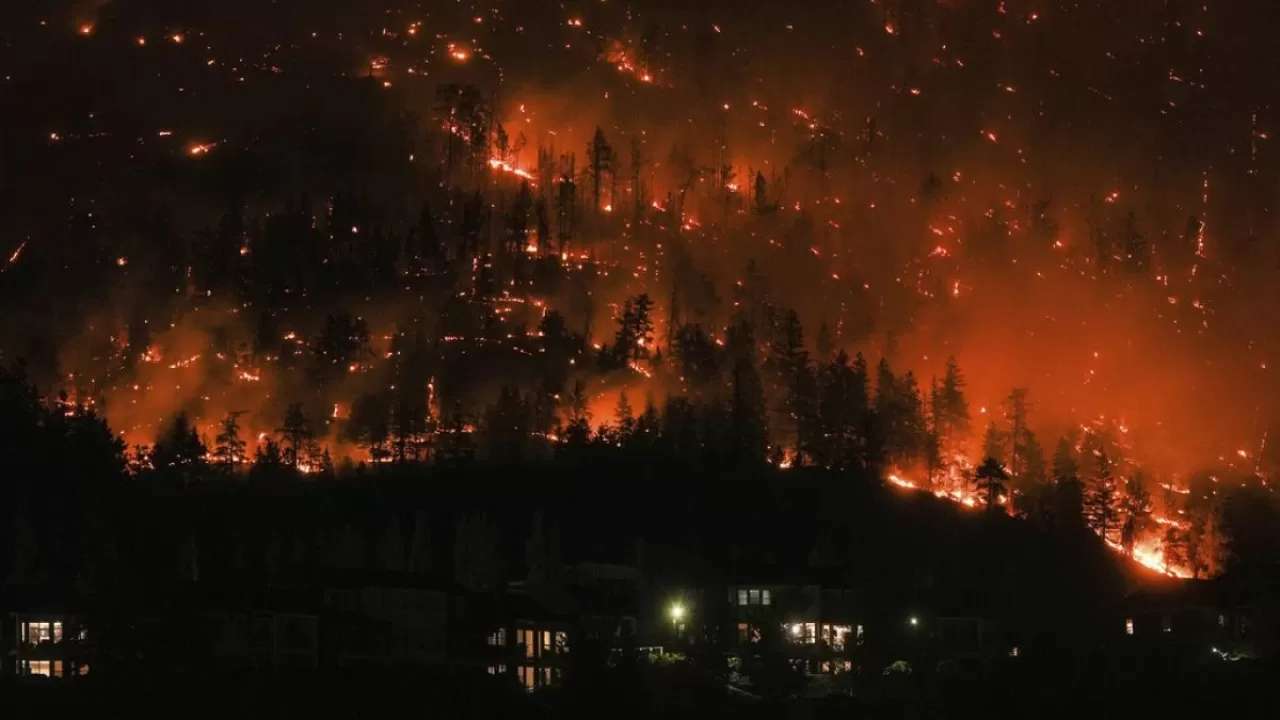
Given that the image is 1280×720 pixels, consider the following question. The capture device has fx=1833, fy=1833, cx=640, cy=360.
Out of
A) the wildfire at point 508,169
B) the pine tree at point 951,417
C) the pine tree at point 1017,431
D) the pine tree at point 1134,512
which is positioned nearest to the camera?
the pine tree at point 1134,512

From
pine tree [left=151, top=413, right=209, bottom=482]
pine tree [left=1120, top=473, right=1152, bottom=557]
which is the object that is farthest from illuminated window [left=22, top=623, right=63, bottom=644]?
pine tree [left=1120, top=473, right=1152, bottom=557]

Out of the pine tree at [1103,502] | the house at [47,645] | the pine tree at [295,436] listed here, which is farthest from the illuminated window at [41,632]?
the pine tree at [1103,502]

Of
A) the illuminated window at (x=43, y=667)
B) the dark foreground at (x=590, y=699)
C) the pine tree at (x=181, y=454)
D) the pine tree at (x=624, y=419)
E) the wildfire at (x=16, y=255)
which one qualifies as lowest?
the dark foreground at (x=590, y=699)

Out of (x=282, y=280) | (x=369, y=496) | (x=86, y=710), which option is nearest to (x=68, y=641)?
(x=86, y=710)

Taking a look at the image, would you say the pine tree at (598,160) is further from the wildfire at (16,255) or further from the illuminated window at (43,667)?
the illuminated window at (43,667)

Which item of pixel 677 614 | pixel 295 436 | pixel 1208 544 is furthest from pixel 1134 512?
pixel 295 436

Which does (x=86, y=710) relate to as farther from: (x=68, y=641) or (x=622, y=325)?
(x=622, y=325)

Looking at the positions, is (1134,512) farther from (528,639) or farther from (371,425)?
(528,639)

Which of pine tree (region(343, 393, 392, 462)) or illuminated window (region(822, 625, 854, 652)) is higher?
pine tree (region(343, 393, 392, 462))

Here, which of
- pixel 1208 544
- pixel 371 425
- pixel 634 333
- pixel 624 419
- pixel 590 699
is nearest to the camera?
pixel 590 699

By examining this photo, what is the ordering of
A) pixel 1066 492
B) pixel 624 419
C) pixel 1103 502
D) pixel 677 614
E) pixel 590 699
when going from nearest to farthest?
pixel 590 699, pixel 677 614, pixel 1066 492, pixel 1103 502, pixel 624 419

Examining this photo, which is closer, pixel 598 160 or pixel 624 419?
pixel 624 419

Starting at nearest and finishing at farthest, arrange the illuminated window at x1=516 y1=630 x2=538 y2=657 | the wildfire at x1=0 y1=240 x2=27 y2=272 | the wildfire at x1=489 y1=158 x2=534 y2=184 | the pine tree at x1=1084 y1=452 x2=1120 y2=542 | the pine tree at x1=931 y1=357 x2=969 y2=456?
the illuminated window at x1=516 y1=630 x2=538 y2=657, the pine tree at x1=1084 y1=452 x2=1120 y2=542, the pine tree at x1=931 y1=357 x2=969 y2=456, the wildfire at x1=0 y1=240 x2=27 y2=272, the wildfire at x1=489 y1=158 x2=534 y2=184

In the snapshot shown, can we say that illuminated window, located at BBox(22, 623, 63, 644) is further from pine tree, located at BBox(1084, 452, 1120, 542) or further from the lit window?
pine tree, located at BBox(1084, 452, 1120, 542)
